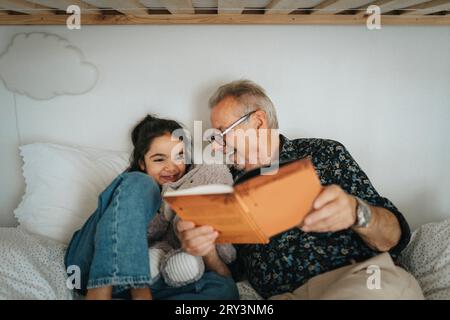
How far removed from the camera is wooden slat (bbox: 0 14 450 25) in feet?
4.73

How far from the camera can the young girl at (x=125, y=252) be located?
0.93 meters

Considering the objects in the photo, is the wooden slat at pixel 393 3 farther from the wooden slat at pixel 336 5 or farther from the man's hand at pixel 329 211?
the man's hand at pixel 329 211

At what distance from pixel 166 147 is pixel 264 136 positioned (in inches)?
14.6

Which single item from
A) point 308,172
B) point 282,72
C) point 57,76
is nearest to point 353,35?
point 282,72

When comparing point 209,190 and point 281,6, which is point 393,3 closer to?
point 281,6

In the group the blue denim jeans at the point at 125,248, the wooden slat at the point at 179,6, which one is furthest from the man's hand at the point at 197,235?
the wooden slat at the point at 179,6

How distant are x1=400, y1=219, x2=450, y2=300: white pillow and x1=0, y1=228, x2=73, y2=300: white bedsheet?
1007mm

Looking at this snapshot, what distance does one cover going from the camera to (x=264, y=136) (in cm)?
122

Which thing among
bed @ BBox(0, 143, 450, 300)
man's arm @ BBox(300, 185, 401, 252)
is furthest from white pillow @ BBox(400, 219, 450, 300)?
man's arm @ BBox(300, 185, 401, 252)

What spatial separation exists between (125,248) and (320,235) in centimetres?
53

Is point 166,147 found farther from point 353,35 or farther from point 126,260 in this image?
point 353,35

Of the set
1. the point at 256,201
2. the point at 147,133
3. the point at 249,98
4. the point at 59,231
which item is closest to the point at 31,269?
the point at 59,231

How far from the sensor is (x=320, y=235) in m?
1.09
